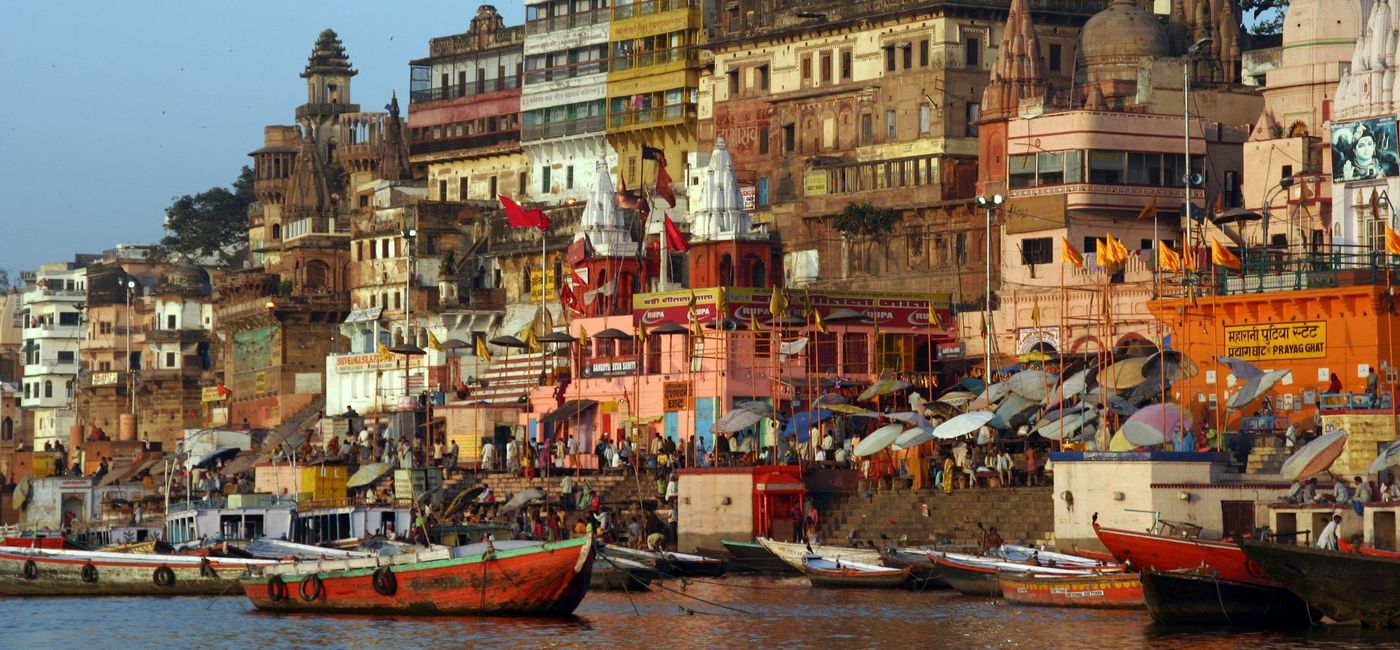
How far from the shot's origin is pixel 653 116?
77000mm

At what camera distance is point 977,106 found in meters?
68.2

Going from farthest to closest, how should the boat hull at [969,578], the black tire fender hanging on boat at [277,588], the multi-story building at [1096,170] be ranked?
the multi-story building at [1096,170]
the black tire fender hanging on boat at [277,588]
the boat hull at [969,578]

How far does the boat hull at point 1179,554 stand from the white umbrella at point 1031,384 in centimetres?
1045

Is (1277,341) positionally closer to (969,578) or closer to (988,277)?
(988,277)

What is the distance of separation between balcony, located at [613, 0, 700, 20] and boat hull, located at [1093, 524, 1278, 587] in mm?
40136

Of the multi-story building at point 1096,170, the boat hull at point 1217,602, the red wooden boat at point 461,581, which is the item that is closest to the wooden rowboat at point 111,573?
the red wooden boat at point 461,581

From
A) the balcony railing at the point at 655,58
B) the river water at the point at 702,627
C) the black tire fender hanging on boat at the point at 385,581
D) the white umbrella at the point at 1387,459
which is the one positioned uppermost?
the balcony railing at the point at 655,58

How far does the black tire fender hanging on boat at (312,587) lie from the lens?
137 ft

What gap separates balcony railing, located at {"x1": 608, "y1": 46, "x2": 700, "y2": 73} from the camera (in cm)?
7625

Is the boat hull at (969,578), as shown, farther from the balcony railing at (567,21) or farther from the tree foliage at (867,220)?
the balcony railing at (567,21)

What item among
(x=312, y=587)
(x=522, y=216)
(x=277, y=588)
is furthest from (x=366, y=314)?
(x=312, y=587)

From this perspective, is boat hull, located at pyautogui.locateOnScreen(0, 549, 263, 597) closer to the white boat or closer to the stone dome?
the white boat

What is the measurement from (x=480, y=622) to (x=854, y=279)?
28.8 m

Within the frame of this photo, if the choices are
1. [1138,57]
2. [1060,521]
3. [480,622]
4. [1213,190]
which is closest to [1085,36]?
[1138,57]
